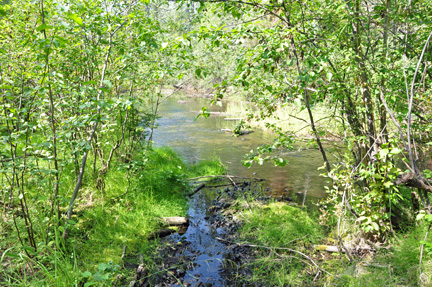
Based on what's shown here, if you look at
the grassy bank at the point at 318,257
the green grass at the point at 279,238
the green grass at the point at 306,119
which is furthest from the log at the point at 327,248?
the green grass at the point at 306,119

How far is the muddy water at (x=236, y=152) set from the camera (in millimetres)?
7715

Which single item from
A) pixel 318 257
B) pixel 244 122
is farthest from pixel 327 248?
pixel 244 122

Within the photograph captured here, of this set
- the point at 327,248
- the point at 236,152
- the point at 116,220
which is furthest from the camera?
the point at 236,152

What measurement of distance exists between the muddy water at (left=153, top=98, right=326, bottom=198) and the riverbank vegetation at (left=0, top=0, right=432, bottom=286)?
1.40 metres

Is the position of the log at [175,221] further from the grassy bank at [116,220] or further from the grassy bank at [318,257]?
the grassy bank at [318,257]

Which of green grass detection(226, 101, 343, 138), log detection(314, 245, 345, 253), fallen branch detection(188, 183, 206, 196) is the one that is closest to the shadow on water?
fallen branch detection(188, 183, 206, 196)

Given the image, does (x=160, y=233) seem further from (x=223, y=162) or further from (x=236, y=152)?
(x=236, y=152)

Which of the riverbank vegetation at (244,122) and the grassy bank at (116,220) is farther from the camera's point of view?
the grassy bank at (116,220)

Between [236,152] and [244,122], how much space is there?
6.39 metres

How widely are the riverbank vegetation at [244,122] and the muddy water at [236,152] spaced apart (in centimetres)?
140

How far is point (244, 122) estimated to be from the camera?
4512 millimetres

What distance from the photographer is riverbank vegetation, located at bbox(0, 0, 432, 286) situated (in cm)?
296

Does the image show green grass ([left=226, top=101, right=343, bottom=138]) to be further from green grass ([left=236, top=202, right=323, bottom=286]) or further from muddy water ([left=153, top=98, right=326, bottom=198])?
green grass ([left=236, top=202, right=323, bottom=286])

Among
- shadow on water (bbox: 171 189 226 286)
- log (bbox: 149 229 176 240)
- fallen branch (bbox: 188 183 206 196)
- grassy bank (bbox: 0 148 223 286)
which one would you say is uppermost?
grassy bank (bbox: 0 148 223 286)
